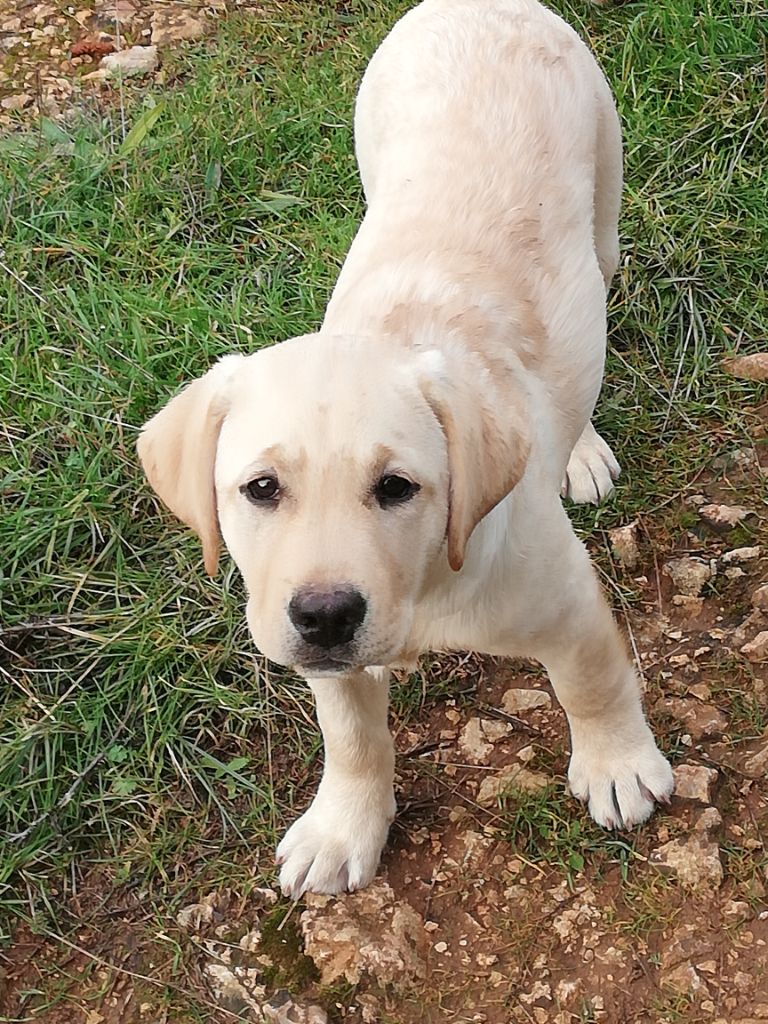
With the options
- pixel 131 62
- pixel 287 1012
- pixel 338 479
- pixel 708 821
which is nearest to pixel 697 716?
pixel 708 821

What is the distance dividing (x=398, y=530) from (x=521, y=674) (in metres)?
1.51

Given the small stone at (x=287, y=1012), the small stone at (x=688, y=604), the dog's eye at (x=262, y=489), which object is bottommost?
the small stone at (x=287, y=1012)

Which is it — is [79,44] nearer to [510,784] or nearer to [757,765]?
[510,784]

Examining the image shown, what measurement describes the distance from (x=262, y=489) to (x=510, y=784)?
1460 millimetres

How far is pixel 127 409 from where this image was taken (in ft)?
14.5

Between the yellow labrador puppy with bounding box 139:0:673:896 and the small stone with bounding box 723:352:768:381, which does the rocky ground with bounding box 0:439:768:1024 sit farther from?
the small stone with bounding box 723:352:768:381

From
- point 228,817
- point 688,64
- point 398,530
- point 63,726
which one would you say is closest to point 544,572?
point 398,530

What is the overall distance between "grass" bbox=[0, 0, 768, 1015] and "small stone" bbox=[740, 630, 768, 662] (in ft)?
2.10

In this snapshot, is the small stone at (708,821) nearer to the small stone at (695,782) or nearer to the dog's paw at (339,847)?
the small stone at (695,782)

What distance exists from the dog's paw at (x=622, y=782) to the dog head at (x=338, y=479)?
3.51 feet

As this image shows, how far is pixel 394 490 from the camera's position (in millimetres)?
2373

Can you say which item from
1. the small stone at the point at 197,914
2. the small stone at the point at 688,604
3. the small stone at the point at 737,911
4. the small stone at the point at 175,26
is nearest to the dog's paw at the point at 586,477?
the small stone at the point at 688,604

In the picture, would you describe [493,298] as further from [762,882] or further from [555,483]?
[762,882]

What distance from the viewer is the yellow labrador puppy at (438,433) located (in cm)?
234
